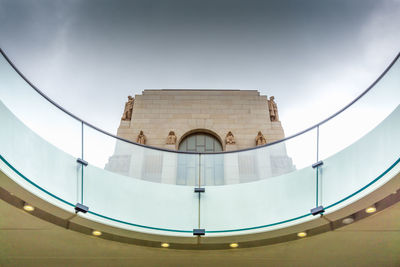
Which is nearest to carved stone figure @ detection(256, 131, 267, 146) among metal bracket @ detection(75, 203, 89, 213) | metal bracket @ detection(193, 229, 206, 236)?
metal bracket @ detection(193, 229, 206, 236)

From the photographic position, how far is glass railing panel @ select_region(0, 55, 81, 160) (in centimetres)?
762

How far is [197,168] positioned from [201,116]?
42.3 ft

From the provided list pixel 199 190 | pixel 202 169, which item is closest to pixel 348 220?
pixel 199 190

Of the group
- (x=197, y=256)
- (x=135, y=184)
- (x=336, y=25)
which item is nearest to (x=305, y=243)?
(x=197, y=256)

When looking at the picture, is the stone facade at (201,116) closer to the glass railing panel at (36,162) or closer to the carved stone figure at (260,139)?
the carved stone figure at (260,139)

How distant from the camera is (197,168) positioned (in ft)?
32.8

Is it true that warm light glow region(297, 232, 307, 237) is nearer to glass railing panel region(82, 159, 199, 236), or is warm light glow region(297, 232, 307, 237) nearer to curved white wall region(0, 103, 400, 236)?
curved white wall region(0, 103, 400, 236)

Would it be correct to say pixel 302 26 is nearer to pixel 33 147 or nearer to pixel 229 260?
pixel 229 260

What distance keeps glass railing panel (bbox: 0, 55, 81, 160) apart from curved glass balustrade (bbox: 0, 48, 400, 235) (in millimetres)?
19

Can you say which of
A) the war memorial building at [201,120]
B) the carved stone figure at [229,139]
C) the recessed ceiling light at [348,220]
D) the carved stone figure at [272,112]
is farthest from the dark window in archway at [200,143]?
the recessed ceiling light at [348,220]

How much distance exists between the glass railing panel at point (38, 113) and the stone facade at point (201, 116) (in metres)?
12.4

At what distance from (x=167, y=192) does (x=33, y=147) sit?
3.03 m

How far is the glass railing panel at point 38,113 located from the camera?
762 cm

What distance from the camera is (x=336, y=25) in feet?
81.4
